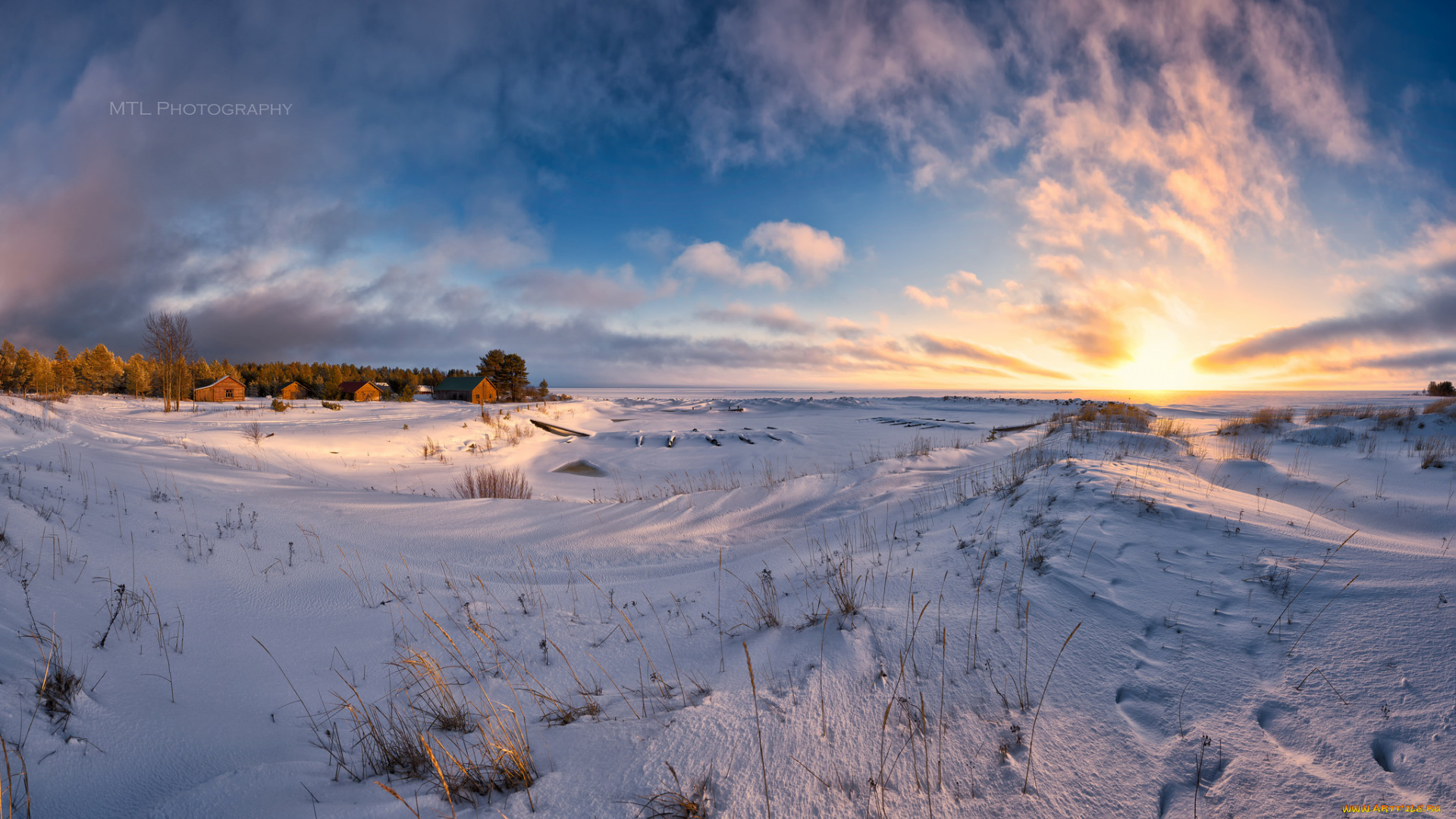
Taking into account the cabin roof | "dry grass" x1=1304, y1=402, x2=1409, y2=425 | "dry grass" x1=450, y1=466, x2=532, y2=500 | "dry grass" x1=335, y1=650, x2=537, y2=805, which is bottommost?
"dry grass" x1=450, y1=466, x2=532, y2=500

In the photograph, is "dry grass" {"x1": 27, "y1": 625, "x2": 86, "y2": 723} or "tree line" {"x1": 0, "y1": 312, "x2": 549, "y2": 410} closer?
"dry grass" {"x1": 27, "y1": 625, "x2": 86, "y2": 723}

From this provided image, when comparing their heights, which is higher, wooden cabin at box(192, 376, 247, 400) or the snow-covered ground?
wooden cabin at box(192, 376, 247, 400)

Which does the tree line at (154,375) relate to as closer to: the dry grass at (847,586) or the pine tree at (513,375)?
the pine tree at (513,375)

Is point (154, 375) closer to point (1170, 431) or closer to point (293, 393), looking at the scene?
point (293, 393)

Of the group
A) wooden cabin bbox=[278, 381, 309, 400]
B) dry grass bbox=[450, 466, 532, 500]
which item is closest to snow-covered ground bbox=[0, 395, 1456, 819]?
dry grass bbox=[450, 466, 532, 500]

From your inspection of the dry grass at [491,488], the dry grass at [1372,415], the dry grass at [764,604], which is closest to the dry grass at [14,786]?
the dry grass at [764,604]

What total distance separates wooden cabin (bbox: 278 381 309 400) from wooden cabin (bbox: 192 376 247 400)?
3918 mm

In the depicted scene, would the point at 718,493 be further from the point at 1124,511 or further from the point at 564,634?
the point at 1124,511

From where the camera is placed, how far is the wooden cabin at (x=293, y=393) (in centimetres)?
5649

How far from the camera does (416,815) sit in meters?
1.77

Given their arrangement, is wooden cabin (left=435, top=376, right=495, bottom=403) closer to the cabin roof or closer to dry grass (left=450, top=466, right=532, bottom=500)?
the cabin roof

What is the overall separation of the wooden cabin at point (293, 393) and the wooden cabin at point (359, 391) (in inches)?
172

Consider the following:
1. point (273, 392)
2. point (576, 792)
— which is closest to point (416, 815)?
point (576, 792)

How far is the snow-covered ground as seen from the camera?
2.04m
